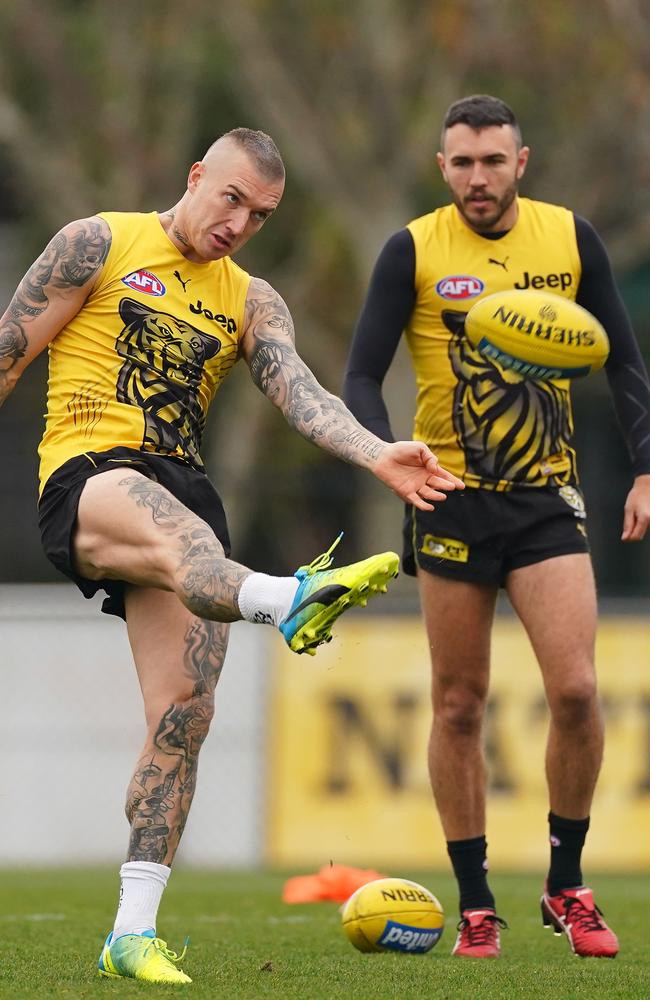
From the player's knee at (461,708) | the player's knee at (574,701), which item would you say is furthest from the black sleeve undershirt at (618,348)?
the player's knee at (461,708)

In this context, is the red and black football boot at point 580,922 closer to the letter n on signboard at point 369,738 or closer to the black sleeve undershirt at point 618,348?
the black sleeve undershirt at point 618,348

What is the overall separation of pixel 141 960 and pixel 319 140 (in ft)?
51.1

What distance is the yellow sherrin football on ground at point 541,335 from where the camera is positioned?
588 centimetres

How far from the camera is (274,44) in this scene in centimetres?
2038

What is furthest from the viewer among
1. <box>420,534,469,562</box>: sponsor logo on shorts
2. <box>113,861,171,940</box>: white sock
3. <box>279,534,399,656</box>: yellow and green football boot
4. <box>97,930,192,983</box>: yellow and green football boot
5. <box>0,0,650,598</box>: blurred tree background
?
<box>0,0,650,598</box>: blurred tree background

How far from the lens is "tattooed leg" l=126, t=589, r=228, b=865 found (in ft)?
18.2

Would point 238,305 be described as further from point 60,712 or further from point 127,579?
point 60,712

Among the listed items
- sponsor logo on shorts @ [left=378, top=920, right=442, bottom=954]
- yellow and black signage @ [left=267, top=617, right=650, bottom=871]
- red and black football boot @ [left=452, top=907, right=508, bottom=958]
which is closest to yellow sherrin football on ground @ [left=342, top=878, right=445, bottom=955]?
sponsor logo on shorts @ [left=378, top=920, right=442, bottom=954]

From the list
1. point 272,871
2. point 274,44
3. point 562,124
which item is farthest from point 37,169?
point 272,871

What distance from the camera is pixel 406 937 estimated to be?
20.7ft

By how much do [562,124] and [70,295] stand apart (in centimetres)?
1584

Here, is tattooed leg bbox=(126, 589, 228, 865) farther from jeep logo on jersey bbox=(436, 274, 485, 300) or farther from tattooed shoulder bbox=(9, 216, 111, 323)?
jeep logo on jersey bbox=(436, 274, 485, 300)

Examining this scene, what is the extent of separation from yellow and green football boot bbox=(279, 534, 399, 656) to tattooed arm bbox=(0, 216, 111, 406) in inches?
52.0

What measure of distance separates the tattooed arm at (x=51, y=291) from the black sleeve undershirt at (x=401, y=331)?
126cm
